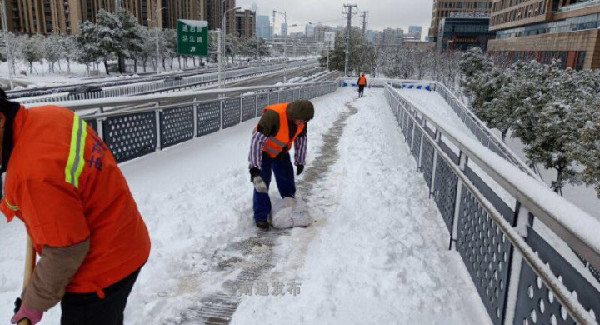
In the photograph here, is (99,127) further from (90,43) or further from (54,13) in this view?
(54,13)

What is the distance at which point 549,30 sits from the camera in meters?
61.7

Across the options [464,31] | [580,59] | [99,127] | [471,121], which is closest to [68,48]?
[471,121]

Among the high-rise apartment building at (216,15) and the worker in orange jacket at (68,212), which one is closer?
the worker in orange jacket at (68,212)

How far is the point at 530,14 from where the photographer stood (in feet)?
220

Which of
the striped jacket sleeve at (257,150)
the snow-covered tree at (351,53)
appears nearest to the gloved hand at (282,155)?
the striped jacket sleeve at (257,150)

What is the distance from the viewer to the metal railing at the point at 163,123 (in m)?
7.59

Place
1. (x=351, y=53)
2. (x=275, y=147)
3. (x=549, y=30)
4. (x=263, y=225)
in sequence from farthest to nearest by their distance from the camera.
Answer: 1. (x=351, y=53)
2. (x=549, y=30)
3. (x=263, y=225)
4. (x=275, y=147)

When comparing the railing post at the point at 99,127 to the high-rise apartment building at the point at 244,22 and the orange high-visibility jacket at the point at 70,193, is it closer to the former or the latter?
the orange high-visibility jacket at the point at 70,193

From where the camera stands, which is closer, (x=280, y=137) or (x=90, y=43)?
(x=280, y=137)

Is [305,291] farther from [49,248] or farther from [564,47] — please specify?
[564,47]

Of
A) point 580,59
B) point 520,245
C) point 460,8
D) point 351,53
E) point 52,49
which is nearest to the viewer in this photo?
point 520,245

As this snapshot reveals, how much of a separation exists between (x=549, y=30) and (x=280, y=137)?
68478 millimetres

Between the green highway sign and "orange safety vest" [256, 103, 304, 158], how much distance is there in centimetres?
1669

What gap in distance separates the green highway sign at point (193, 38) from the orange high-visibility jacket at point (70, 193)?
19827 mm
